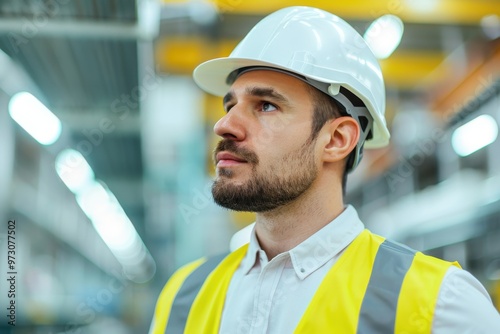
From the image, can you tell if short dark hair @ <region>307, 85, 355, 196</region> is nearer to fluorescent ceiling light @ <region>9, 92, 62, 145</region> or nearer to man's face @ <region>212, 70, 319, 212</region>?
man's face @ <region>212, 70, 319, 212</region>

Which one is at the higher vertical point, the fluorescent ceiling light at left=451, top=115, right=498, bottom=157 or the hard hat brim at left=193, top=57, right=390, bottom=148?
the fluorescent ceiling light at left=451, top=115, right=498, bottom=157

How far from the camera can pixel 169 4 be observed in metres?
5.82

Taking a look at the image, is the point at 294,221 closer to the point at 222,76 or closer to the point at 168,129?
the point at 222,76

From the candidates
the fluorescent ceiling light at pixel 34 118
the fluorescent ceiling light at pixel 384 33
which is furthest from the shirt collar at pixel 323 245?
the fluorescent ceiling light at pixel 384 33

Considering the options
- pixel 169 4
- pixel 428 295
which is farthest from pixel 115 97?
pixel 428 295

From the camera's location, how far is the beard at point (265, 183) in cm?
211

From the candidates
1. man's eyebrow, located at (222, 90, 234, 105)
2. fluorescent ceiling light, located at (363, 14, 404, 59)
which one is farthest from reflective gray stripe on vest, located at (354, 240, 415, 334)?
fluorescent ceiling light, located at (363, 14, 404, 59)

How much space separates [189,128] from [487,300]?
673 cm

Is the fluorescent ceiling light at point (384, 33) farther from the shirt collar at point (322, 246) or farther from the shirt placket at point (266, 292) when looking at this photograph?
the shirt placket at point (266, 292)

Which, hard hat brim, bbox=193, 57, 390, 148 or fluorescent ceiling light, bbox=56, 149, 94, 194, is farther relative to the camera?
fluorescent ceiling light, bbox=56, 149, 94, 194

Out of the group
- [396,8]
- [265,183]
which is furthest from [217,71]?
[396,8]

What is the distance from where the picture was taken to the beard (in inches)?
83.2

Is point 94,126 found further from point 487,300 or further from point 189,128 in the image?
point 487,300

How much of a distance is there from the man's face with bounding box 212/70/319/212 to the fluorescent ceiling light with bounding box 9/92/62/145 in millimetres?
2695
